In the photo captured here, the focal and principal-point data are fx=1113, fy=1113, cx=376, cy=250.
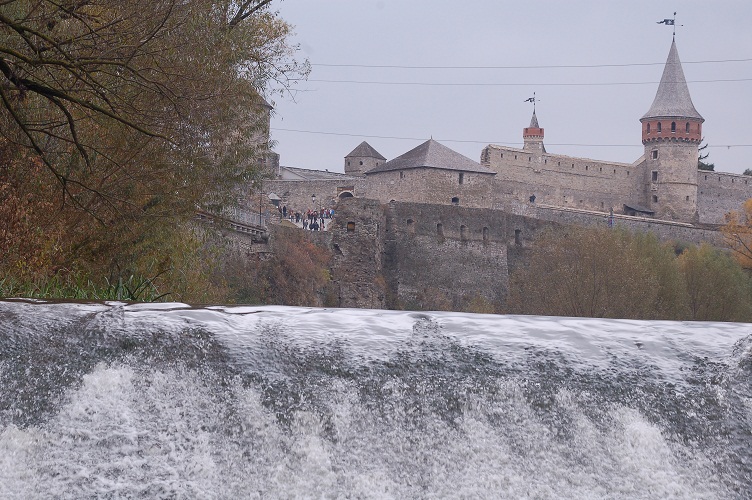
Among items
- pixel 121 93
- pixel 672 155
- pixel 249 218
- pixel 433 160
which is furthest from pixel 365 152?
pixel 121 93

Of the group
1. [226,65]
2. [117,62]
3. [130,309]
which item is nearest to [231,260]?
[226,65]

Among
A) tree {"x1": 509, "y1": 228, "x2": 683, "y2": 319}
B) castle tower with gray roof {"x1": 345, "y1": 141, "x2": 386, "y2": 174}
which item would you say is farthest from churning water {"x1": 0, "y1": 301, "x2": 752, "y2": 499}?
castle tower with gray roof {"x1": 345, "y1": 141, "x2": 386, "y2": 174}

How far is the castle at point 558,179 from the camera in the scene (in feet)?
192

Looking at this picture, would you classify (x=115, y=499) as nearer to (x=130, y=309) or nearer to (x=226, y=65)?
(x=130, y=309)

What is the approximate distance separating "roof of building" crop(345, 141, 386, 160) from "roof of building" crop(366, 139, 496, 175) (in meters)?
12.9

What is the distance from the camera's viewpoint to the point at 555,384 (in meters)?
7.69

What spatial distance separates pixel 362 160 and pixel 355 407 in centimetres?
6679

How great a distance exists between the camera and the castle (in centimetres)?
5866

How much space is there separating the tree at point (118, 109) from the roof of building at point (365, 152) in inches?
2290

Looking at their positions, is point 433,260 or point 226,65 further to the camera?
point 433,260

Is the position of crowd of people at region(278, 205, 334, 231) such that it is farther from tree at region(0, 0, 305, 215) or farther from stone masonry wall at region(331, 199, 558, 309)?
tree at region(0, 0, 305, 215)

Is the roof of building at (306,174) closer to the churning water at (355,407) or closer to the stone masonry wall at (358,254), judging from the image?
the stone masonry wall at (358,254)

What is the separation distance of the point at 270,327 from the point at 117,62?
3.81m

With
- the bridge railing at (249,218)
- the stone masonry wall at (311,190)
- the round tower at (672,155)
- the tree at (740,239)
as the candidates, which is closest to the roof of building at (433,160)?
the stone masonry wall at (311,190)
